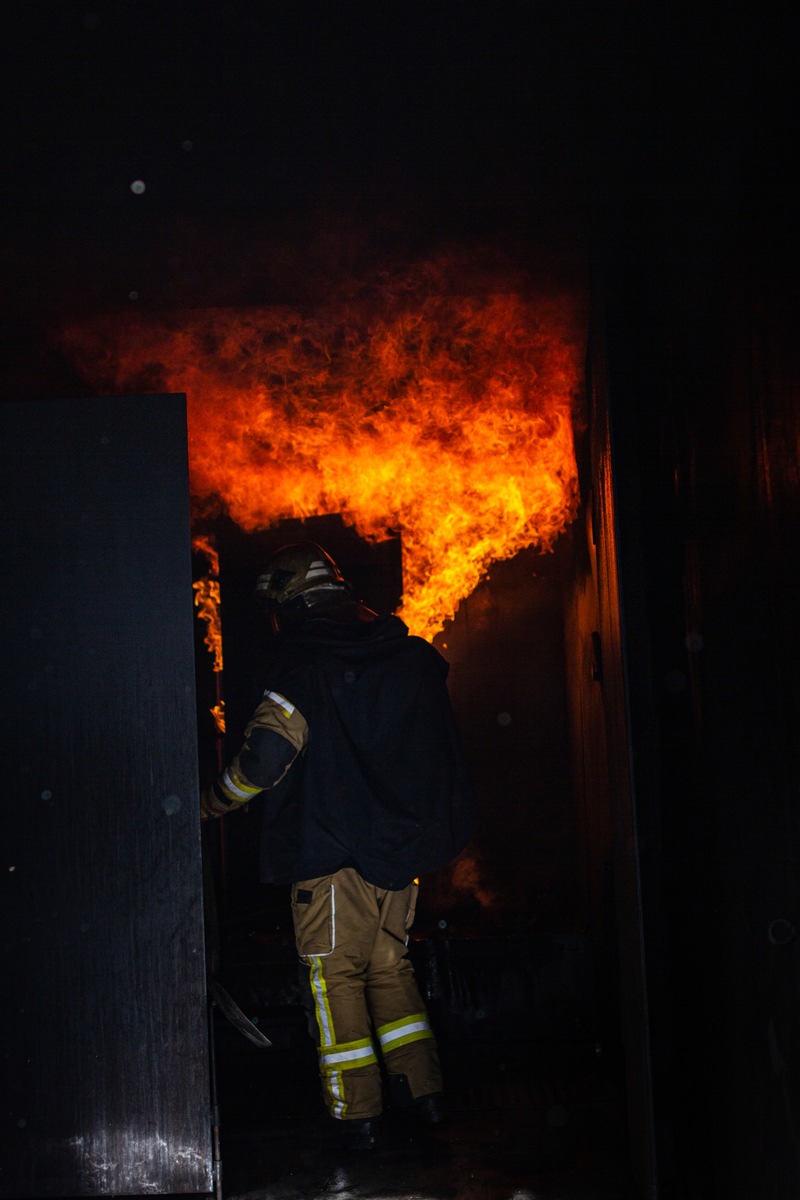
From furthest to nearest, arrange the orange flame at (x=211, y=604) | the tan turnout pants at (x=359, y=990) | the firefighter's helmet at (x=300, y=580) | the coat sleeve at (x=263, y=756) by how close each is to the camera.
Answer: the orange flame at (x=211, y=604)
the firefighter's helmet at (x=300, y=580)
the coat sleeve at (x=263, y=756)
the tan turnout pants at (x=359, y=990)

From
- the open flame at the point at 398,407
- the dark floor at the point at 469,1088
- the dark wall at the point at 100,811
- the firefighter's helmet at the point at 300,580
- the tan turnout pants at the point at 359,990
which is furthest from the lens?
the open flame at the point at 398,407

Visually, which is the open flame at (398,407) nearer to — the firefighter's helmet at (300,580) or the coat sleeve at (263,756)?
the firefighter's helmet at (300,580)

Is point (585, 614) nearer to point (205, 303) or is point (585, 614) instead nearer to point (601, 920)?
point (601, 920)

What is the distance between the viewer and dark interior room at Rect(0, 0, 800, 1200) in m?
2.47

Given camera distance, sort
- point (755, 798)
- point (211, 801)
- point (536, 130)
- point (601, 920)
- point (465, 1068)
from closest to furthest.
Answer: point (755, 798) < point (536, 130) < point (211, 801) < point (465, 1068) < point (601, 920)

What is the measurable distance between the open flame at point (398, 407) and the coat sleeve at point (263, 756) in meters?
2.03

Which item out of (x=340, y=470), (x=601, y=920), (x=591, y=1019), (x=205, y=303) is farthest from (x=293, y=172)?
(x=591, y=1019)

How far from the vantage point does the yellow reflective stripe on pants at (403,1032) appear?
4062mm

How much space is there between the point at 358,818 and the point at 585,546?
1.87 m

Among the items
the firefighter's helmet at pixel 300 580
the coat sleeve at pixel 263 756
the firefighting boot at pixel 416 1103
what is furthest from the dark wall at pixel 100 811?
the firefighter's helmet at pixel 300 580

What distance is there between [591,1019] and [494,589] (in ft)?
8.52

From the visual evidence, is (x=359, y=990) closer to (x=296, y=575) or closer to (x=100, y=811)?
(x=100, y=811)

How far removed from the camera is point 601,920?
4.80 meters

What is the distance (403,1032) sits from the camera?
4.08 metres
